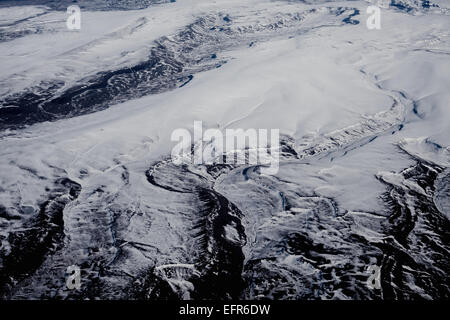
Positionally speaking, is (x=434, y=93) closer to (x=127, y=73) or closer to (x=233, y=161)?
(x=233, y=161)

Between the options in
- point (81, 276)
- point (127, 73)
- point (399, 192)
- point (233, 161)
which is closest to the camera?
point (81, 276)

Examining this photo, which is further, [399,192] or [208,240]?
[399,192]
